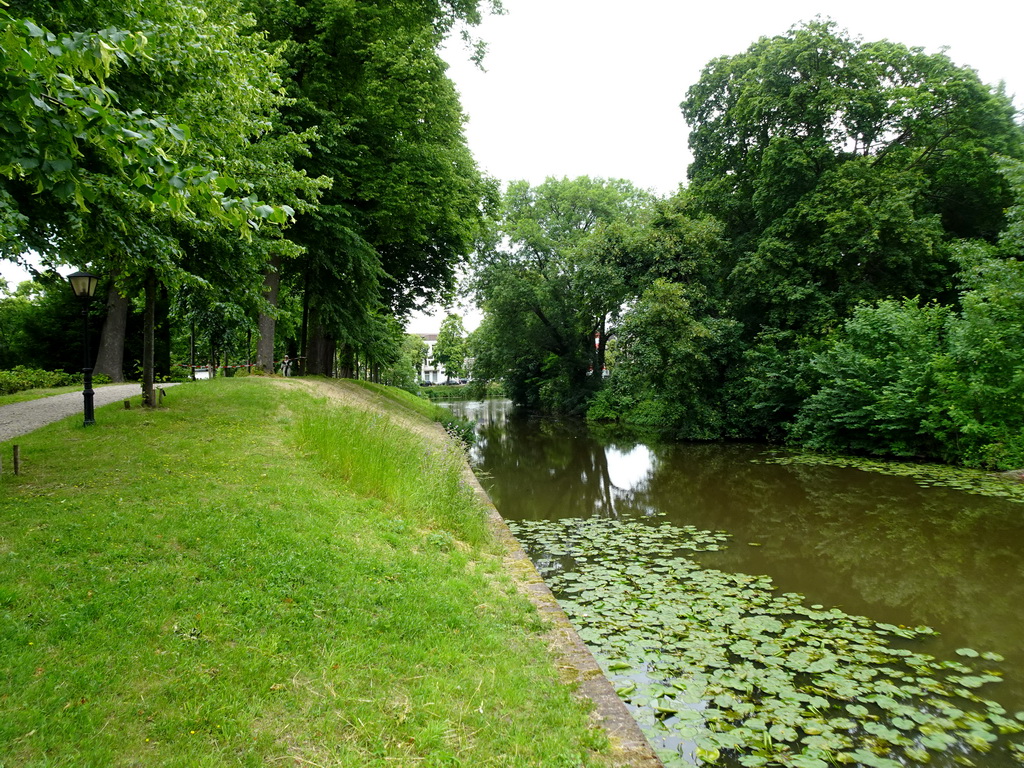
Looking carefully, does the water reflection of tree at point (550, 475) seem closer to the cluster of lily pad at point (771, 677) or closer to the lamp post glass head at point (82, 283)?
the cluster of lily pad at point (771, 677)

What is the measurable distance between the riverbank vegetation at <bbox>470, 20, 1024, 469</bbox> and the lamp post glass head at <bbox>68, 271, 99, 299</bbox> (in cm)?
1628

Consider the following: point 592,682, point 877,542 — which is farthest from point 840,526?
point 592,682

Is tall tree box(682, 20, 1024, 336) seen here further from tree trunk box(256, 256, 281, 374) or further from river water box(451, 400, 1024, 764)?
tree trunk box(256, 256, 281, 374)

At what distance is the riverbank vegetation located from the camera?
14.5 metres

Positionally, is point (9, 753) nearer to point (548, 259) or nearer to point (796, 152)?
point (796, 152)

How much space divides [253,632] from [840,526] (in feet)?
31.3

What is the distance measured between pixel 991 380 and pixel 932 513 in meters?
5.58

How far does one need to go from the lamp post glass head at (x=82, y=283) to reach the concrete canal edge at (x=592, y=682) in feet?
31.0

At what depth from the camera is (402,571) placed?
17.4ft

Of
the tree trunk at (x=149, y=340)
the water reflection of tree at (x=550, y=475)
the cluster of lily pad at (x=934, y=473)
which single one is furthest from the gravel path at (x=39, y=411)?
the cluster of lily pad at (x=934, y=473)

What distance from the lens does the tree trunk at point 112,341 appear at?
68.8 feet

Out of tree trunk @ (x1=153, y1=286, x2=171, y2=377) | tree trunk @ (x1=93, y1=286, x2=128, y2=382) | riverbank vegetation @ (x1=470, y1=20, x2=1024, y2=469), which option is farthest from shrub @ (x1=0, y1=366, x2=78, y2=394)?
riverbank vegetation @ (x1=470, y1=20, x2=1024, y2=469)

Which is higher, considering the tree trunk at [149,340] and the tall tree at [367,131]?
the tall tree at [367,131]

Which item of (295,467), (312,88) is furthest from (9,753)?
(312,88)
